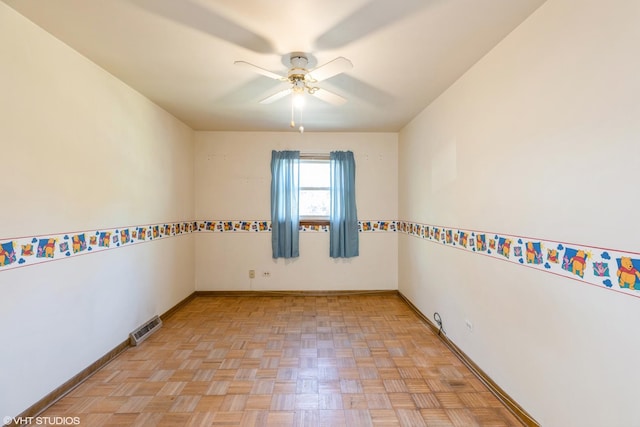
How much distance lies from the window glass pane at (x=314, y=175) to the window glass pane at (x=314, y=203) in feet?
0.38

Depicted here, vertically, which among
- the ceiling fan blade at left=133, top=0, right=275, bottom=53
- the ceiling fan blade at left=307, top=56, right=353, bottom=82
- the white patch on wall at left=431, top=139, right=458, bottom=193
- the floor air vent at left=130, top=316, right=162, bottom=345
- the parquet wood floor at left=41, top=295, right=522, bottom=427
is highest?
the ceiling fan blade at left=133, top=0, right=275, bottom=53

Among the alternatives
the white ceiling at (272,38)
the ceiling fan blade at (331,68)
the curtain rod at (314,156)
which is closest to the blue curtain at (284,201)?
the curtain rod at (314,156)

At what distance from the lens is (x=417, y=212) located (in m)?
3.40

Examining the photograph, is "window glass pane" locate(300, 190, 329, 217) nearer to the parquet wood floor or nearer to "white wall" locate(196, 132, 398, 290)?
"white wall" locate(196, 132, 398, 290)

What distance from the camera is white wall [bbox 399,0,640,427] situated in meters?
1.15

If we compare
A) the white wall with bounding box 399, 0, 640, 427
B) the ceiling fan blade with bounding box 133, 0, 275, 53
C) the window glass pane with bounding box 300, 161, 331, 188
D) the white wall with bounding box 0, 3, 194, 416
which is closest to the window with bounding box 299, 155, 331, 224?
the window glass pane with bounding box 300, 161, 331, 188

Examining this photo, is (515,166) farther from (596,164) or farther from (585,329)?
(585,329)

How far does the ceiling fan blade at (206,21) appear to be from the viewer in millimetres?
1539

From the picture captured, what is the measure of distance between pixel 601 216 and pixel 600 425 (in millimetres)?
910

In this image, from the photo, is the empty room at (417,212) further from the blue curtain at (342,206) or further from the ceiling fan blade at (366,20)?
the blue curtain at (342,206)

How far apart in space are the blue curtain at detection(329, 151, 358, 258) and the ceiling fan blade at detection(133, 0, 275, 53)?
2.24 meters

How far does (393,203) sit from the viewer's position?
4160 mm

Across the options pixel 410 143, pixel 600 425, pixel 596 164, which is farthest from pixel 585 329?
pixel 410 143

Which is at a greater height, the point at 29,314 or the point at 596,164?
the point at 596,164
